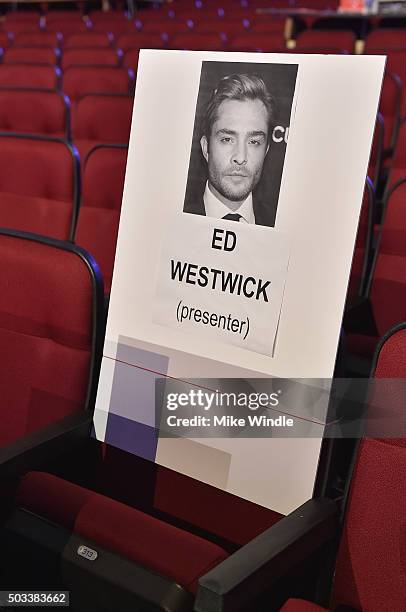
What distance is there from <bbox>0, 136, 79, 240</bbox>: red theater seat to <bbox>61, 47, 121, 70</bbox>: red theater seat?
3.02ft

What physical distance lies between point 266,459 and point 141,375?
11 centimetres

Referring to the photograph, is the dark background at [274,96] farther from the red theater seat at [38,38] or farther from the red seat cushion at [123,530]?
the red theater seat at [38,38]

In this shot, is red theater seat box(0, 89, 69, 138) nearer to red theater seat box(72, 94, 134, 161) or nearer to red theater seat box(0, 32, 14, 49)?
red theater seat box(72, 94, 134, 161)

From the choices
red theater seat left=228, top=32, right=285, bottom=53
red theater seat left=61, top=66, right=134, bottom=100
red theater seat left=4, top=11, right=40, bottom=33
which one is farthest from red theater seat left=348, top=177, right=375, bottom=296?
red theater seat left=4, top=11, right=40, bottom=33

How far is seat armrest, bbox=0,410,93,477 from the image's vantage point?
0.48 metres

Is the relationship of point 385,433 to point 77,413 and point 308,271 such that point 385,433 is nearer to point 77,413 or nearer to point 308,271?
point 308,271

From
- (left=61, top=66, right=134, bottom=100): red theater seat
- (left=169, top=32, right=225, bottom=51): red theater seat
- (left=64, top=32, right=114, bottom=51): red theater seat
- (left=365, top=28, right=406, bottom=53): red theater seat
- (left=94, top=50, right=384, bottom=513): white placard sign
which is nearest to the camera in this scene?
(left=94, top=50, right=384, bottom=513): white placard sign

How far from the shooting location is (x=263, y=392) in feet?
1.61

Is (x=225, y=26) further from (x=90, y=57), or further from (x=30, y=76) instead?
(x=30, y=76)

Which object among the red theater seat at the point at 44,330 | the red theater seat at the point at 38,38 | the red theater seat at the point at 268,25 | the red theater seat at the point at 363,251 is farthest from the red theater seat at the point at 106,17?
the red theater seat at the point at 44,330

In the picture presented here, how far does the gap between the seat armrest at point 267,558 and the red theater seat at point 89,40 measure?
193 cm

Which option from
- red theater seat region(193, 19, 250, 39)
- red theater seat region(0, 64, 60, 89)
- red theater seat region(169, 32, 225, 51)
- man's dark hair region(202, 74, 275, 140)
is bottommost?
man's dark hair region(202, 74, 275, 140)

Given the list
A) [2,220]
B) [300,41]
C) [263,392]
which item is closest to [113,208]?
[2,220]

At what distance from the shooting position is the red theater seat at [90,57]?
181cm
